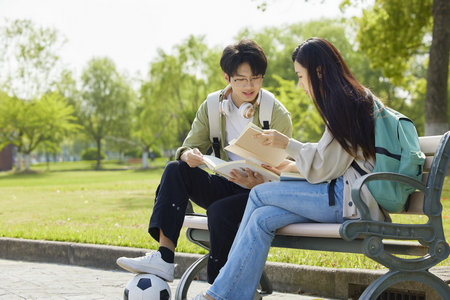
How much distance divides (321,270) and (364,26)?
1863 centimetres

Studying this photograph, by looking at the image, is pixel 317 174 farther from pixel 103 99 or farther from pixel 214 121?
pixel 103 99

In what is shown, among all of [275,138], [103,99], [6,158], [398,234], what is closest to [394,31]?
[275,138]

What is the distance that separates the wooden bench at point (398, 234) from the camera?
2734 mm

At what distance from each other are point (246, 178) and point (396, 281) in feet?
3.59

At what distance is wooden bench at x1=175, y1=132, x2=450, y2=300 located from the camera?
8.97ft

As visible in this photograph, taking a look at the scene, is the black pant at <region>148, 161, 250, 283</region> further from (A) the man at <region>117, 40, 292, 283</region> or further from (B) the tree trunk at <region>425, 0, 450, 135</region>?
(B) the tree trunk at <region>425, 0, 450, 135</region>

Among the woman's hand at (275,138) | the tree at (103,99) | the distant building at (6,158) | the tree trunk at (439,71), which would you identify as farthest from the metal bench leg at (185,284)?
the distant building at (6,158)

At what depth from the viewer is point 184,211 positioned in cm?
353

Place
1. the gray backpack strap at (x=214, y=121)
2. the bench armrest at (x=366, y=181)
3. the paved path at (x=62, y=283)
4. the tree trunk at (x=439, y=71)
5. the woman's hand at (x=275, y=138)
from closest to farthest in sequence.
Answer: the bench armrest at (x=366, y=181), the woman's hand at (x=275, y=138), the gray backpack strap at (x=214, y=121), the paved path at (x=62, y=283), the tree trunk at (x=439, y=71)

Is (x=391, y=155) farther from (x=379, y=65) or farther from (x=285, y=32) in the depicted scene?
(x=285, y=32)

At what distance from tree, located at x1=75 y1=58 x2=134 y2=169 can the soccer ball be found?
200ft

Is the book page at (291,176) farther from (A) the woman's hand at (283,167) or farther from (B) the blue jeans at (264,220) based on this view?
(A) the woman's hand at (283,167)

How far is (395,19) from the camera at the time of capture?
20625mm

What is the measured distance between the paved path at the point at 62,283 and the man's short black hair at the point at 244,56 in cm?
167
